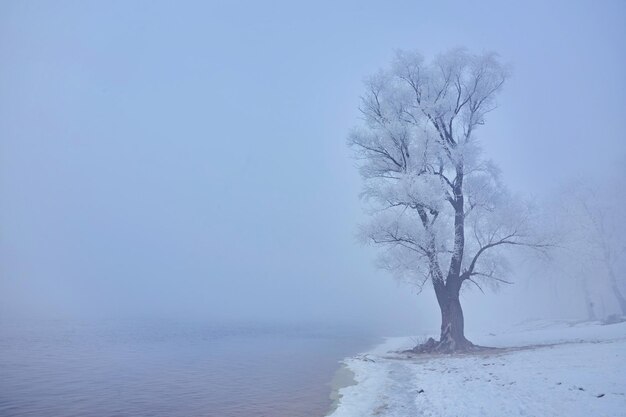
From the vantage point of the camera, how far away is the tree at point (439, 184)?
25.2 m

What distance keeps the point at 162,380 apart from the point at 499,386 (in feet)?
50.0

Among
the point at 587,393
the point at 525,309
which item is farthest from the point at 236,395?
the point at 525,309

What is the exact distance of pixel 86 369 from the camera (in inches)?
963

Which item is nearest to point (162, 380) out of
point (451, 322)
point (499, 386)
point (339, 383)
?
point (339, 383)

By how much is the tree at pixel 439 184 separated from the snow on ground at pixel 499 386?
5.79m

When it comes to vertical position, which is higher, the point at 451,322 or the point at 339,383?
the point at 451,322

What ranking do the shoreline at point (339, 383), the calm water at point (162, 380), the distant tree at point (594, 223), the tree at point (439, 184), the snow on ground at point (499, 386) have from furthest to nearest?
the distant tree at point (594, 223) → the tree at point (439, 184) → the calm water at point (162, 380) → the shoreline at point (339, 383) → the snow on ground at point (499, 386)

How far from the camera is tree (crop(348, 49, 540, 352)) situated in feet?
82.6

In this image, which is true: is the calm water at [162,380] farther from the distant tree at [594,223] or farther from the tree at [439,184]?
the distant tree at [594,223]

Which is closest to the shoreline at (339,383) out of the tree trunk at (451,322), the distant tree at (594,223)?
the tree trunk at (451,322)

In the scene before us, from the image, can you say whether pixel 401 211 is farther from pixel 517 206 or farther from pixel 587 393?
pixel 587 393

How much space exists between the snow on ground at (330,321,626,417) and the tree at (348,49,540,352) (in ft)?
19.0

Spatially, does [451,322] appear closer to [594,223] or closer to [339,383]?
[339,383]

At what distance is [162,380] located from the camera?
70.5ft
